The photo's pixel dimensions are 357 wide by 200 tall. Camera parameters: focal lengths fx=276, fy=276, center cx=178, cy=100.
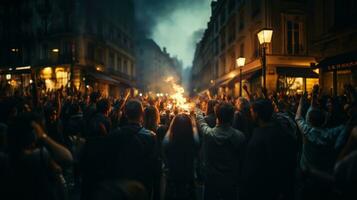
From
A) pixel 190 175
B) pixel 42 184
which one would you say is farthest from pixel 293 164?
pixel 42 184

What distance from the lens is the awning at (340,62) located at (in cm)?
1158

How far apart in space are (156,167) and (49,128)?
3.31 metres

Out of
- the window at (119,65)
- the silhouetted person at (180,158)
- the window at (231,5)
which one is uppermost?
the window at (231,5)

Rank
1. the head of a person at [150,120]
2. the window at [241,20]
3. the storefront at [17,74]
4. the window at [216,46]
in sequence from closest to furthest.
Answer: the head of a person at [150,120] → the window at [241,20] → the storefront at [17,74] → the window at [216,46]

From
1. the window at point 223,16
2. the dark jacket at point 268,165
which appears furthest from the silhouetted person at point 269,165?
the window at point 223,16

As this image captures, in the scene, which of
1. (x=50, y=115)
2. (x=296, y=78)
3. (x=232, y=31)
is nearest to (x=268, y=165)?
(x=50, y=115)

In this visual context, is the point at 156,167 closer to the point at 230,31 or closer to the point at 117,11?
the point at 230,31

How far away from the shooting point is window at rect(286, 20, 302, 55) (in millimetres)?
20062

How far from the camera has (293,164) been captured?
332 cm

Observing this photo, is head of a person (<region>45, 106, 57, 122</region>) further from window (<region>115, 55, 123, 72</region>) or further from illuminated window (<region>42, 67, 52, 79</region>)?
window (<region>115, 55, 123, 72</region>)

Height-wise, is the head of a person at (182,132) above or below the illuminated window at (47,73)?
below

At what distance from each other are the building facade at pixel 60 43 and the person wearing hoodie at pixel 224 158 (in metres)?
24.6

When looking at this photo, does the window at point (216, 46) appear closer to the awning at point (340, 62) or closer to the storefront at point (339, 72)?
the storefront at point (339, 72)

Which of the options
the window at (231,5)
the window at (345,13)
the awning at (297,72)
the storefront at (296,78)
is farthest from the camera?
the window at (231,5)
